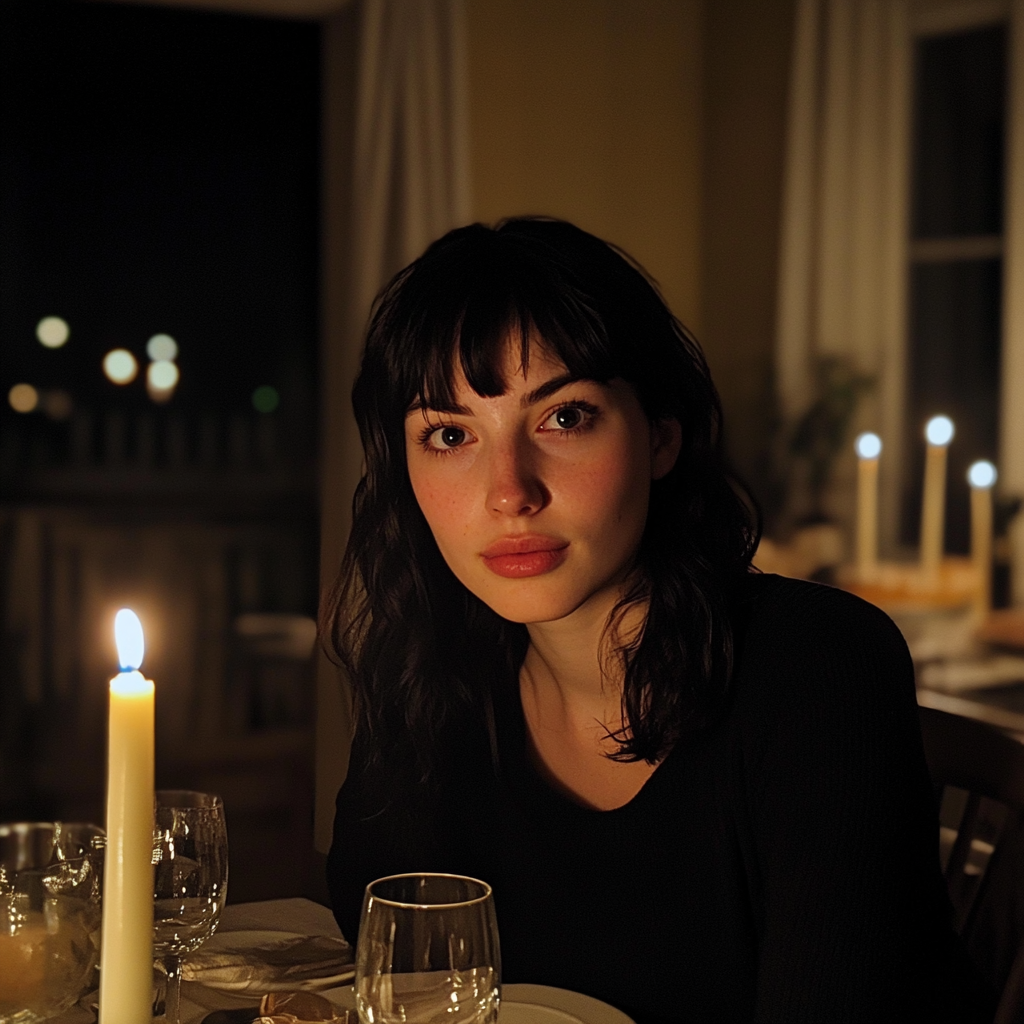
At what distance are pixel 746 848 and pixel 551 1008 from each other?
0.98 ft

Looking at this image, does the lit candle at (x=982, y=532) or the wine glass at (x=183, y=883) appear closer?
the wine glass at (x=183, y=883)

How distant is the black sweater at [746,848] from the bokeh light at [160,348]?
6.81 meters

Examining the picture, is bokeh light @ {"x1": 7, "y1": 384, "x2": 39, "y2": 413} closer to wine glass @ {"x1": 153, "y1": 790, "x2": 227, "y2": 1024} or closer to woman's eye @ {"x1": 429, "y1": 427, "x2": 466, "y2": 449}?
woman's eye @ {"x1": 429, "y1": 427, "x2": 466, "y2": 449}

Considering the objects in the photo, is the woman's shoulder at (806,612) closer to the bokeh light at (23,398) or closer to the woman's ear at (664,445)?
the woman's ear at (664,445)

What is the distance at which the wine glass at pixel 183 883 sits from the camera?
83 centimetres

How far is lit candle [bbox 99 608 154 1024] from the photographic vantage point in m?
0.63

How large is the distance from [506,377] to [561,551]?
6.4 inches

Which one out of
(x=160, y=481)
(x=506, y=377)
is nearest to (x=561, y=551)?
(x=506, y=377)

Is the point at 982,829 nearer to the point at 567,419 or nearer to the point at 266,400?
the point at 567,419

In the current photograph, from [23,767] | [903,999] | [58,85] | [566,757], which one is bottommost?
[23,767]

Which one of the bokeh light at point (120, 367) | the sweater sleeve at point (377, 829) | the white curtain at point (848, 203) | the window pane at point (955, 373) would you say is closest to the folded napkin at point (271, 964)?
the sweater sleeve at point (377, 829)

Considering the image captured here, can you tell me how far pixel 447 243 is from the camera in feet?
4.21

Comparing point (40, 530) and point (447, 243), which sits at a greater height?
point (447, 243)

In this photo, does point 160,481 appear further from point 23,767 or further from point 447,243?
point 447,243
